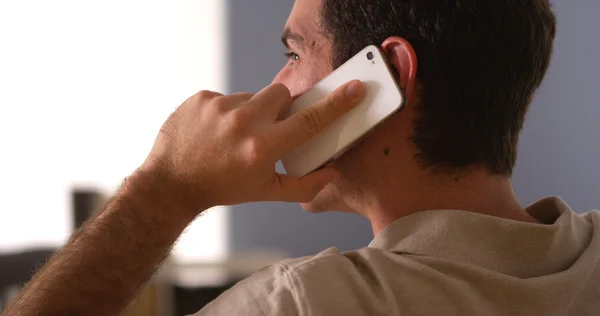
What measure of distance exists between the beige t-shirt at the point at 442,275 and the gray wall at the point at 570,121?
1184 mm

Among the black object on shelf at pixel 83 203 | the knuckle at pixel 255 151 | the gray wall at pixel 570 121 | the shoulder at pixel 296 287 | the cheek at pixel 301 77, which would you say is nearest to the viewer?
the shoulder at pixel 296 287

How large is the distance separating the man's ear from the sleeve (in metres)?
0.28

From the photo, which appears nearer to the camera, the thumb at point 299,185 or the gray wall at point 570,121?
the thumb at point 299,185

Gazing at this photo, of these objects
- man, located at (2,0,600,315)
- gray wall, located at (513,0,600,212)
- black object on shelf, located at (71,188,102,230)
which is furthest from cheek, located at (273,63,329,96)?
black object on shelf, located at (71,188,102,230)

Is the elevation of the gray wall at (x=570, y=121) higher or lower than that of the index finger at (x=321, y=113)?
lower

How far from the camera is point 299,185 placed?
31.5 inches

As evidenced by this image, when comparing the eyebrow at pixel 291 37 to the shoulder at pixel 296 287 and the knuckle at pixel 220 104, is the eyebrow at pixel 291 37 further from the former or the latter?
the shoulder at pixel 296 287

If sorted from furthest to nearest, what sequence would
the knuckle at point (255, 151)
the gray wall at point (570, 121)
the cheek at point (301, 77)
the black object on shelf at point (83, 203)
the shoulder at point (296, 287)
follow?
the black object on shelf at point (83, 203) → the gray wall at point (570, 121) → the cheek at point (301, 77) → the knuckle at point (255, 151) → the shoulder at point (296, 287)

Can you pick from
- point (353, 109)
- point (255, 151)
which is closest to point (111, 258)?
point (255, 151)

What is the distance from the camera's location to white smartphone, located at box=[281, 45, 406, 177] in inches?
29.8

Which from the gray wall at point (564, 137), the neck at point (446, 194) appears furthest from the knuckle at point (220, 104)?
the gray wall at point (564, 137)

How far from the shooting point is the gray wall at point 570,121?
1810 millimetres

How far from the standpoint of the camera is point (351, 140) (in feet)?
2.55

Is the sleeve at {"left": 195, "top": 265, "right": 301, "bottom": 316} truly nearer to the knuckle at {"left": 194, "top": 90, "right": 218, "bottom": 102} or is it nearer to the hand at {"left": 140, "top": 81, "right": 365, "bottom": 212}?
the hand at {"left": 140, "top": 81, "right": 365, "bottom": 212}
